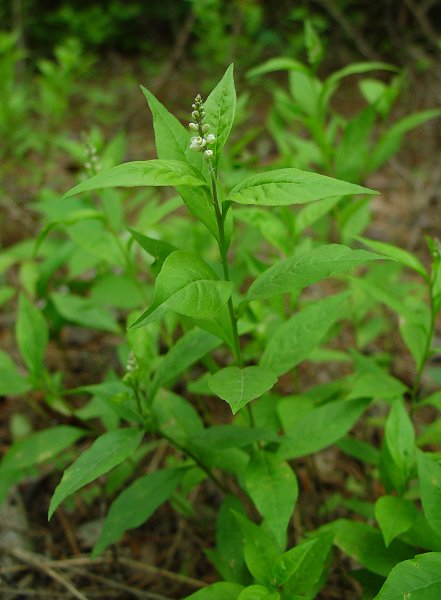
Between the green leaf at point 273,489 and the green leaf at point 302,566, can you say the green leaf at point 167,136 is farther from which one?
the green leaf at point 302,566

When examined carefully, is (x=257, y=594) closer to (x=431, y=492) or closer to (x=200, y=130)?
(x=431, y=492)

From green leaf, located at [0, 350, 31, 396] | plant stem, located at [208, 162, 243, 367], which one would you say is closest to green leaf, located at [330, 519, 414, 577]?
plant stem, located at [208, 162, 243, 367]

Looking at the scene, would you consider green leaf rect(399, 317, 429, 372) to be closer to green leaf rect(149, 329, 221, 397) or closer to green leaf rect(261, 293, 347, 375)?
green leaf rect(261, 293, 347, 375)

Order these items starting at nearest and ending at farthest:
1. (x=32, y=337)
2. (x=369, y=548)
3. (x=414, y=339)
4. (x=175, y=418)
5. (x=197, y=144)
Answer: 1. (x=197, y=144)
2. (x=369, y=548)
3. (x=175, y=418)
4. (x=414, y=339)
5. (x=32, y=337)

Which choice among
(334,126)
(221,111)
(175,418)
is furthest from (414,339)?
(334,126)

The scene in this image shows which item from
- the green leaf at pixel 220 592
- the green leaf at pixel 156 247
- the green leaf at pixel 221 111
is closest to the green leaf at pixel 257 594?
the green leaf at pixel 220 592
